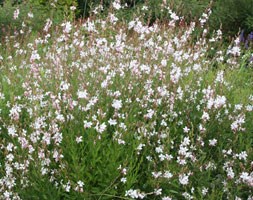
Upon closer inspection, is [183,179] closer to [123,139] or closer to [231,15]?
[123,139]

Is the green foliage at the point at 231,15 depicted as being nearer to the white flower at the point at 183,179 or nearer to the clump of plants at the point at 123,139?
the clump of plants at the point at 123,139

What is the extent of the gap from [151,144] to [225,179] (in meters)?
0.51

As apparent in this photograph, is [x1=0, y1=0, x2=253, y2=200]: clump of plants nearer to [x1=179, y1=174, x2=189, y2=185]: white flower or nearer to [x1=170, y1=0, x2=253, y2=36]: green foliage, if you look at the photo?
[x1=179, y1=174, x2=189, y2=185]: white flower

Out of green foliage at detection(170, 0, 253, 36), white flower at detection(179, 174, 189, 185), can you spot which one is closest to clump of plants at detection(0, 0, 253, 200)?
white flower at detection(179, 174, 189, 185)

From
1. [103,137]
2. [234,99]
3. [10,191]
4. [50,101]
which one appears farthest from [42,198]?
[234,99]

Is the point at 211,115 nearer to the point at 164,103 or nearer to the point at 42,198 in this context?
the point at 164,103

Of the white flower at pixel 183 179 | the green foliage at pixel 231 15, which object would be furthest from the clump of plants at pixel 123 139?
the green foliage at pixel 231 15

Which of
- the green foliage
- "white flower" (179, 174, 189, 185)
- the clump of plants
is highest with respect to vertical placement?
the green foliage

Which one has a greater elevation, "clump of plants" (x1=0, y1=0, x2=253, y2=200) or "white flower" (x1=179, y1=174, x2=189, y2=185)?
"clump of plants" (x1=0, y1=0, x2=253, y2=200)

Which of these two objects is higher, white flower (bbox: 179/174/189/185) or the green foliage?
the green foliage

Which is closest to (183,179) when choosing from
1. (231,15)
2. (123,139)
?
(123,139)

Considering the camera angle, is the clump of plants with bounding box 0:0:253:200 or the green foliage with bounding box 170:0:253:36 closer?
the clump of plants with bounding box 0:0:253:200

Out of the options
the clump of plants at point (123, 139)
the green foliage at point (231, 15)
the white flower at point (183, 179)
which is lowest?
the white flower at point (183, 179)

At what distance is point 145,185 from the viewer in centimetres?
289
